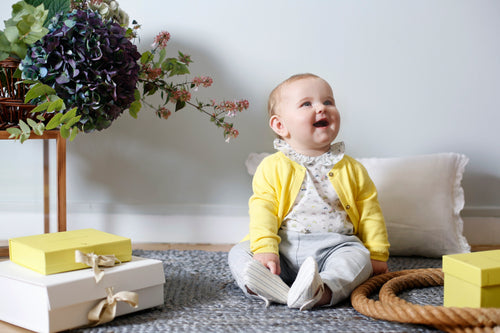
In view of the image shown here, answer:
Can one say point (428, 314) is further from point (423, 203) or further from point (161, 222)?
point (161, 222)

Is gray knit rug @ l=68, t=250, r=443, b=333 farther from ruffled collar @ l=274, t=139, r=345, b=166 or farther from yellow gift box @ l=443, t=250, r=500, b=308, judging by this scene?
ruffled collar @ l=274, t=139, r=345, b=166

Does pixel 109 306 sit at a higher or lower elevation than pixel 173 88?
lower

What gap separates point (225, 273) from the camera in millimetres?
1369

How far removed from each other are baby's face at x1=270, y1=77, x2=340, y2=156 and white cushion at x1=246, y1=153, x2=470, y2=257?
36 centimetres

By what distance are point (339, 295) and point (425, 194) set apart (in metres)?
0.60

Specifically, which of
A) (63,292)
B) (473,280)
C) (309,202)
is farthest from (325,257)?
(63,292)

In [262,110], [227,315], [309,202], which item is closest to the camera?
[227,315]

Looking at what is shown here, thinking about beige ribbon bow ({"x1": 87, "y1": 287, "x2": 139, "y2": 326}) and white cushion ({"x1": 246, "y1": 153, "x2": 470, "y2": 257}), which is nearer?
beige ribbon bow ({"x1": 87, "y1": 287, "x2": 139, "y2": 326})

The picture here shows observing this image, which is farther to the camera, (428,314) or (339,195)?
(339,195)

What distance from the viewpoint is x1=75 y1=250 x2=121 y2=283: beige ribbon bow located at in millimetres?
997

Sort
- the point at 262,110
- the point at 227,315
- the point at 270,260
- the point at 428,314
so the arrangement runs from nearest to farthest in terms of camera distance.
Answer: the point at 428,314 < the point at 227,315 < the point at 270,260 < the point at 262,110

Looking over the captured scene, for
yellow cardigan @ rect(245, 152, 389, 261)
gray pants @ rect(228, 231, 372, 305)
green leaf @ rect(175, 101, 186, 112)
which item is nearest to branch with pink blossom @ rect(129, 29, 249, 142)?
green leaf @ rect(175, 101, 186, 112)

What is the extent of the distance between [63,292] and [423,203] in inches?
41.2

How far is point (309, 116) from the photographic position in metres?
1.28
